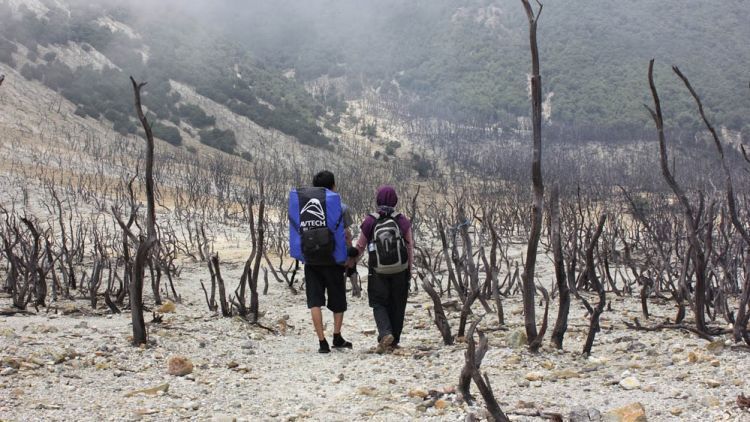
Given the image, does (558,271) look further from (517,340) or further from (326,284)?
(326,284)

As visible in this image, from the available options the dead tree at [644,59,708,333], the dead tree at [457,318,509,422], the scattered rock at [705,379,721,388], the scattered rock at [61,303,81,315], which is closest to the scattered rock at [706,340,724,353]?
the dead tree at [644,59,708,333]

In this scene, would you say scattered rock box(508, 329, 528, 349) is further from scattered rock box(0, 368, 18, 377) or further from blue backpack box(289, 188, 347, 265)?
scattered rock box(0, 368, 18, 377)

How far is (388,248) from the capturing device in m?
5.01

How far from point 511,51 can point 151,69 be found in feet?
168

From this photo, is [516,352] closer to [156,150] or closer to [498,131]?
[156,150]

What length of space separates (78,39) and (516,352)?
156ft

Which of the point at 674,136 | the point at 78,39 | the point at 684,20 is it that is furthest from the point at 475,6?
the point at 78,39

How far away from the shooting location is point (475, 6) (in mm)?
98312

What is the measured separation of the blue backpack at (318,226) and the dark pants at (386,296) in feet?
1.11

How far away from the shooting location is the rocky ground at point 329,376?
3.41 m

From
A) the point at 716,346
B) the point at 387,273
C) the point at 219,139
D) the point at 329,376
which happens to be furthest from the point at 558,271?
the point at 219,139

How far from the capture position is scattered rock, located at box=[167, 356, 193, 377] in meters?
4.27

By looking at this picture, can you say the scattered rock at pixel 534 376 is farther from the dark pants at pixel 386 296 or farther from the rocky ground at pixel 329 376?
the dark pants at pixel 386 296

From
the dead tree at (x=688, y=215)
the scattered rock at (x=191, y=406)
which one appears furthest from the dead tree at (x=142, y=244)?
the dead tree at (x=688, y=215)
